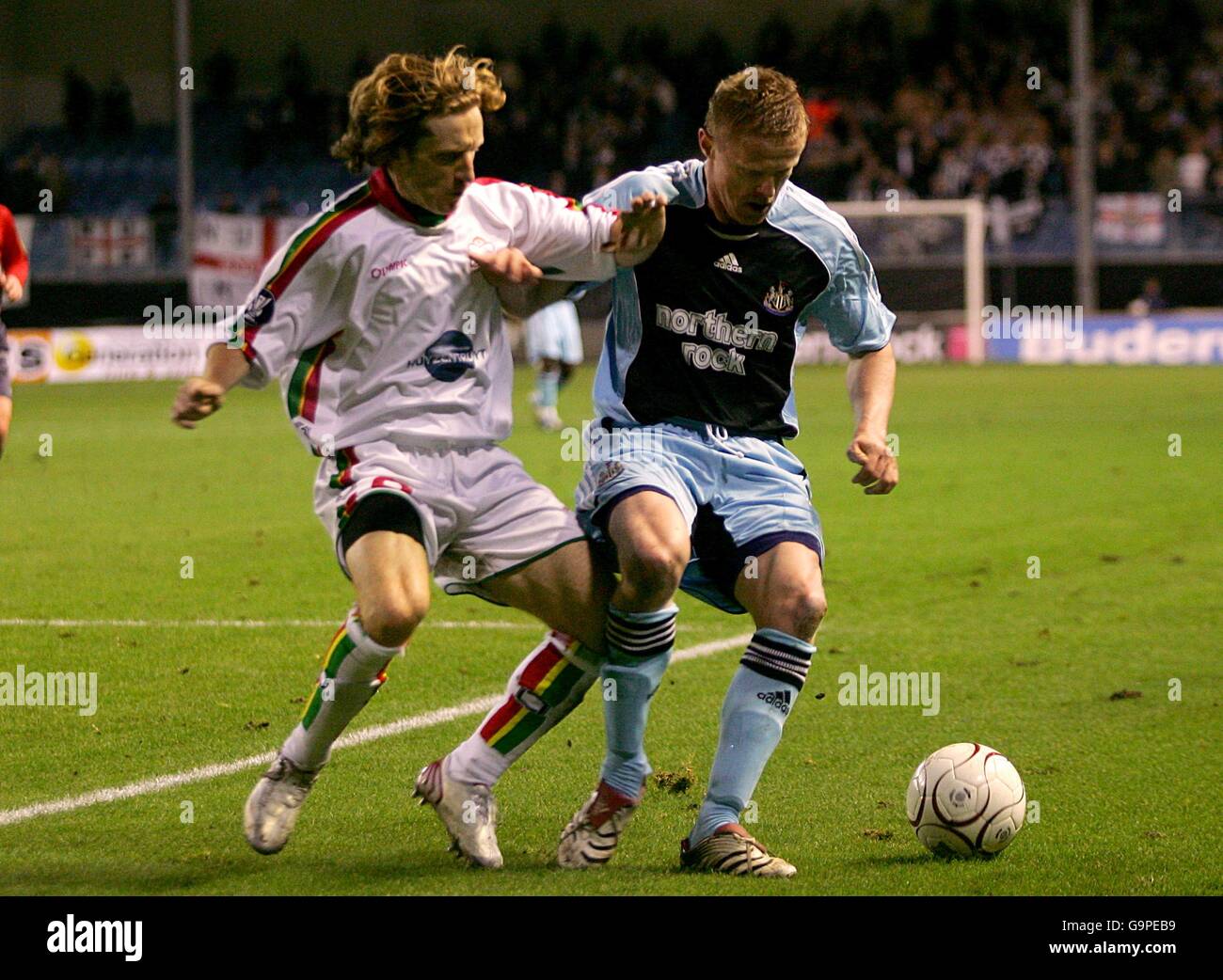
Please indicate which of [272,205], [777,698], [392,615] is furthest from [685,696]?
[272,205]

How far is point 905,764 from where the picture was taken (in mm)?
5164

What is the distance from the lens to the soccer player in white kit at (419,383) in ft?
13.6

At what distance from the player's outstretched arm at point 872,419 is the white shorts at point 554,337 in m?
11.5

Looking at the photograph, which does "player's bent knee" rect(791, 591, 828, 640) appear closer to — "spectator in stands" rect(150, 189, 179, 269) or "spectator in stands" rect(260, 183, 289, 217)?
"spectator in stands" rect(150, 189, 179, 269)

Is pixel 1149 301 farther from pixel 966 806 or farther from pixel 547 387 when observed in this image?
pixel 966 806

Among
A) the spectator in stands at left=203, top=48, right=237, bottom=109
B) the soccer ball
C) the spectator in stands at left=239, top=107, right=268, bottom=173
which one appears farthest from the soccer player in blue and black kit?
the spectator in stands at left=203, top=48, right=237, bottom=109

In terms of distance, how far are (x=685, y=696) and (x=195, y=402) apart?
260 centimetres

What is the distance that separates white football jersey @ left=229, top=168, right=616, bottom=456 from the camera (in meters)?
4.22

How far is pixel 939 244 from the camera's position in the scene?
2772 cm

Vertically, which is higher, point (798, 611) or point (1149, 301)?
point (1149, 301)

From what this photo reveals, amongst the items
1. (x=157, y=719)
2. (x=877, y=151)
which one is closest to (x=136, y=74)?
(x=877, y=151)

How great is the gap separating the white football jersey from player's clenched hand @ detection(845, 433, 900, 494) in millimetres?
764

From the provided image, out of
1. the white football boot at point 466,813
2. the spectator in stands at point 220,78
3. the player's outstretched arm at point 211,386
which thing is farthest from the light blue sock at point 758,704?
the spectator in stands at point 220,78

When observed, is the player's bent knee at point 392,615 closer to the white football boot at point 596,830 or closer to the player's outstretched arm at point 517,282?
the white football boot at point 596,830
